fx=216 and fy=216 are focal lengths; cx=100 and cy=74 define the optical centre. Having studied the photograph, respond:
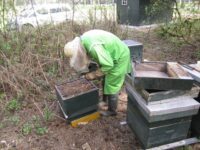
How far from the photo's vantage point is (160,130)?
238 cm

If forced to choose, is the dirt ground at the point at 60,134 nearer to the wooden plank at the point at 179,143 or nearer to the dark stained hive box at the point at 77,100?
the dark stained hive box at the point at 77,100

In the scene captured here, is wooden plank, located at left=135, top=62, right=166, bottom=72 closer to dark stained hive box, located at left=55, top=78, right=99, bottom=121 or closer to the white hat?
dark stained hive box, located at left=55, top=78, right=99, bottom=121

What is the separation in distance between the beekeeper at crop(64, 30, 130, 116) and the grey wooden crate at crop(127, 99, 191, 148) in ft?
1.90

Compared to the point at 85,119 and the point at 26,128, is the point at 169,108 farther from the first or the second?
the point at 26,128

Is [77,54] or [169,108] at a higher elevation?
[77,54]

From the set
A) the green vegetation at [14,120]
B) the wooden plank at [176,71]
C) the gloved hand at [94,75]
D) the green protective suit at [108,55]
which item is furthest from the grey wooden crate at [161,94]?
the green vegetation at [14,120]

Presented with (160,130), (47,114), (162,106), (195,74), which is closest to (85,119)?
(47,114)

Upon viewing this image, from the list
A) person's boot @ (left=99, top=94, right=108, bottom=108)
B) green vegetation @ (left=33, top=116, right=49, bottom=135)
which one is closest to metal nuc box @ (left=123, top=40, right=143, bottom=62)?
person's boot @ (left=99, top=94, right=108, bottom=108)

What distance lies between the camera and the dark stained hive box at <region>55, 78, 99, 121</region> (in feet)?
9.57

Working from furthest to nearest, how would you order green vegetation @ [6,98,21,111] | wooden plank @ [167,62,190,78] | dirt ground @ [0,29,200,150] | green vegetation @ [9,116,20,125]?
green vegetation @ [6,98,21,111] → green vegetation @ [9,116,20,125] → dirt ground @ [0,29,200,150] → wooden plank @ [167,62,190,78]

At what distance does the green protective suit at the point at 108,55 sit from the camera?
271 cm

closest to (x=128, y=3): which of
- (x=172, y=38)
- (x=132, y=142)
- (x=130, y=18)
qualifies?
(x=130, y=18)

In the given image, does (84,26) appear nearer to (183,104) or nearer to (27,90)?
(27,90)

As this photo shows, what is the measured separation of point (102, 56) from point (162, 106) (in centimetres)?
93
